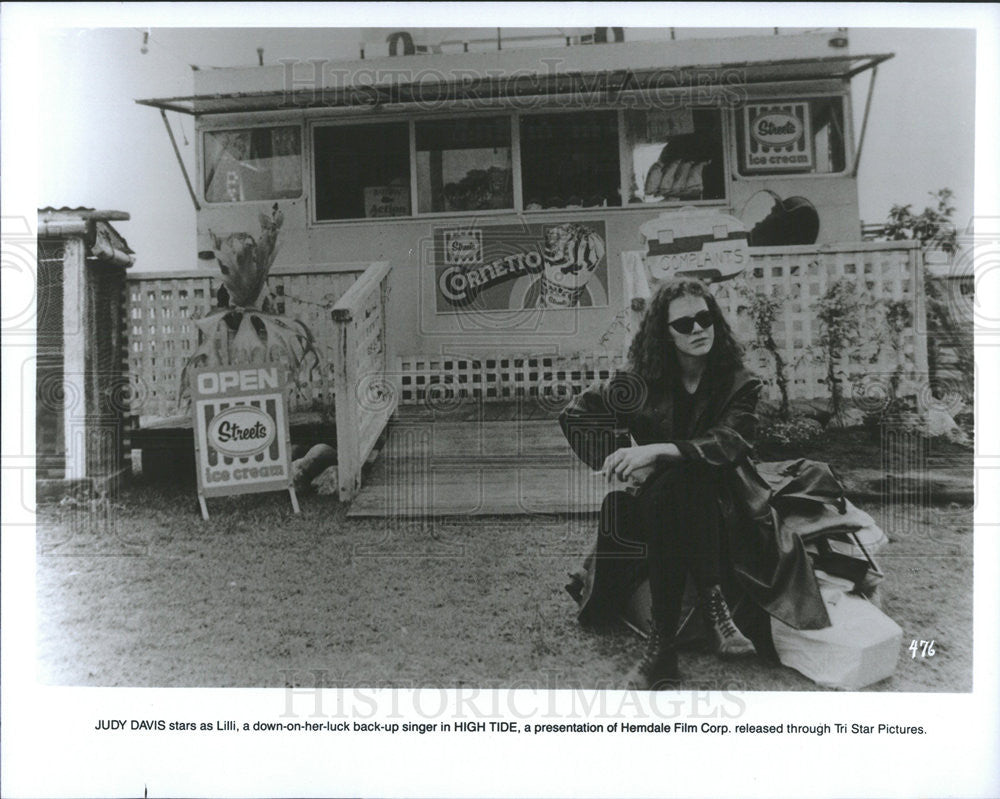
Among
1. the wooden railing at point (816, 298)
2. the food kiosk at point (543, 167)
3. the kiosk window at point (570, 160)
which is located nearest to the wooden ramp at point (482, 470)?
the food kiosk at point (543, 167)

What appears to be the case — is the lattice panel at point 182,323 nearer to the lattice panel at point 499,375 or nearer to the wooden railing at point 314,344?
Result: the wooden railing at point 314,344

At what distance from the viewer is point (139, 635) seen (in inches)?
155

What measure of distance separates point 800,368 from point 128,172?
3.53 m

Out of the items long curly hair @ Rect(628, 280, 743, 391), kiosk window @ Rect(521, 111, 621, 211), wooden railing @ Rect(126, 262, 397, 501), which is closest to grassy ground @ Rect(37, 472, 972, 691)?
wooden railing @ Rect(126, 262, 397, 501)

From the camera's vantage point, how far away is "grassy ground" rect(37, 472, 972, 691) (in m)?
3.81

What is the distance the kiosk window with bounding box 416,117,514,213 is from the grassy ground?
63.8 inches

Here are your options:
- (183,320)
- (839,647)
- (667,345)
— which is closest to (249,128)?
(183,320)

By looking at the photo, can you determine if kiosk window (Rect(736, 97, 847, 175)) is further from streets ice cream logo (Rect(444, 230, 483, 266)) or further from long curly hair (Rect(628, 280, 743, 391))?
streets ice cream logo (Rect(444, 230, 483, 266))

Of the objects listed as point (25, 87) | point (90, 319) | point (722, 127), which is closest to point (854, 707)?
point (722, 127)

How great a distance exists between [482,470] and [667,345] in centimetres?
110

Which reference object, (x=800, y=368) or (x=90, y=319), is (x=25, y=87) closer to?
(x=90, y=319)

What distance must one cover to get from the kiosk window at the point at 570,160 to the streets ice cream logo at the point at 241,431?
1.73 m

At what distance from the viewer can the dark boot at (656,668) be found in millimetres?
3727

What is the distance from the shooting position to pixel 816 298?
13.0ft
